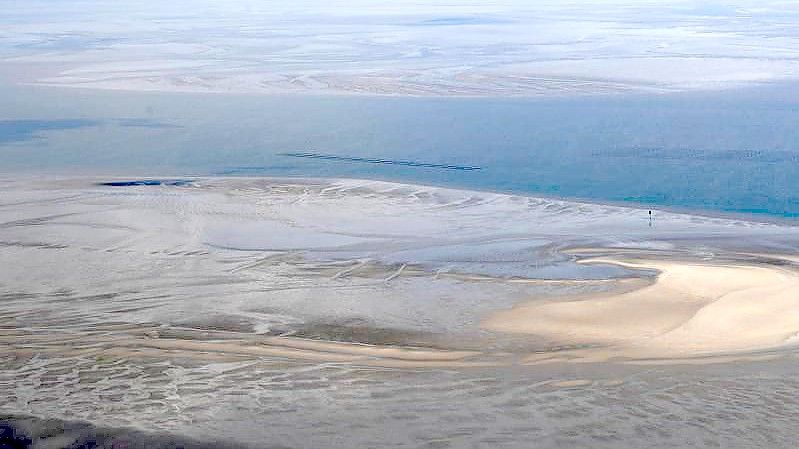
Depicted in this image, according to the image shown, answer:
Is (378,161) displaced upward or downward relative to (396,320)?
upward

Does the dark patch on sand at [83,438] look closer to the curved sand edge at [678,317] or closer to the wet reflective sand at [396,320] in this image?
the wet reflective sand at [396,320]

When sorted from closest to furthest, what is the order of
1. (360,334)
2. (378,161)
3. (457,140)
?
1. (360,334)
2. (378,161)
3. (457,140)

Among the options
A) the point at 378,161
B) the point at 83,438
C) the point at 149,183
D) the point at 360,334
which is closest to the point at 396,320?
the point at 360,334

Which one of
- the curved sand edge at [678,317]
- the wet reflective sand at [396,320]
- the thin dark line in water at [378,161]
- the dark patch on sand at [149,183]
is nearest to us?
the wet reflective sand at [396,320]

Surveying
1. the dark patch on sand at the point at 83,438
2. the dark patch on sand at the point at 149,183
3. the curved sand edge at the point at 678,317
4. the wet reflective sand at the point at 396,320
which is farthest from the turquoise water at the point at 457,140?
the dark patch on sand at the point at 83,438

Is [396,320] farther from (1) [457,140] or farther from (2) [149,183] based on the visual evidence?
(1) [457,140]

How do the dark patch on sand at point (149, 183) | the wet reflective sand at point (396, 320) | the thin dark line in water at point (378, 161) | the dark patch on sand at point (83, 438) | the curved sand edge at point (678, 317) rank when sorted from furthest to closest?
the thin dark line in water at point (378, 161)
the dark patch on sand at point (149, 183)
the curved sand edge at point (678, 317)
the wet reflective sand at point (396, 320)
the dark patch on sand at point (83, 438)

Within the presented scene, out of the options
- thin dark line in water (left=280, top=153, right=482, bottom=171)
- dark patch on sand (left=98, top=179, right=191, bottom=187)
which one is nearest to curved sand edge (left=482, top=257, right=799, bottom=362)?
thin dark line in water (left=280, top=153, right=482, bottom=171)

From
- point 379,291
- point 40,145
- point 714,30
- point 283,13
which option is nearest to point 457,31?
point 714,30
